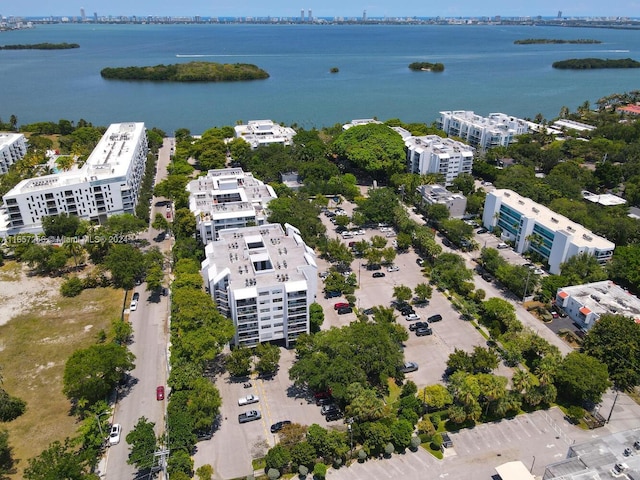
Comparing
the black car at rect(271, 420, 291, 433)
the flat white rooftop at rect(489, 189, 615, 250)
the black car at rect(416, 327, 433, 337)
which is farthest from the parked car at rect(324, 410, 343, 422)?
the flat white rooftop at rect(489, 189, 615, 250)

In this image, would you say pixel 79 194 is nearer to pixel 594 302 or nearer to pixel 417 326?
pixel 417 326

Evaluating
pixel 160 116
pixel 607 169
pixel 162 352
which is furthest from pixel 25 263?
pixel 607 169

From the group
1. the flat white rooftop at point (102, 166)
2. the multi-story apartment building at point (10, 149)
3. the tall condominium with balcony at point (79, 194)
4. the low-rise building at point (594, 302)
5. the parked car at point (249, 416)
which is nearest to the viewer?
the parked car at point (249, 416)

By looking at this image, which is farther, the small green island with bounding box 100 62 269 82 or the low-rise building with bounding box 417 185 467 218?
the small green island with bounding box 100 62 269 82

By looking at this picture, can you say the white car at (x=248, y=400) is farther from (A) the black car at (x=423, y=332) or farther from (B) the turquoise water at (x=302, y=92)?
(B) the turquoise water at (x=302, y=92)

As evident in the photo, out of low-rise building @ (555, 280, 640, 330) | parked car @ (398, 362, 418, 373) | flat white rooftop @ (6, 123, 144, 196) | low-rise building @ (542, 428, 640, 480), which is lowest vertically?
parked car @ (398, 362, 418, 373)

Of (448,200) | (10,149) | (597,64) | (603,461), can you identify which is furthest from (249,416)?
(597,64)

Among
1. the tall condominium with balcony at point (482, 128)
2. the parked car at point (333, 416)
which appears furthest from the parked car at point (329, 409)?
the tall condominium with balcony at point (482, 128)

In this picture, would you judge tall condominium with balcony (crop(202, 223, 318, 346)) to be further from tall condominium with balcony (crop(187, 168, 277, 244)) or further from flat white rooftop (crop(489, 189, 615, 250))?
flat white rooftop (crop(489, 189, 615, 250))

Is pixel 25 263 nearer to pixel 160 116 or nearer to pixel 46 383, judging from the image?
pixel 46 383
